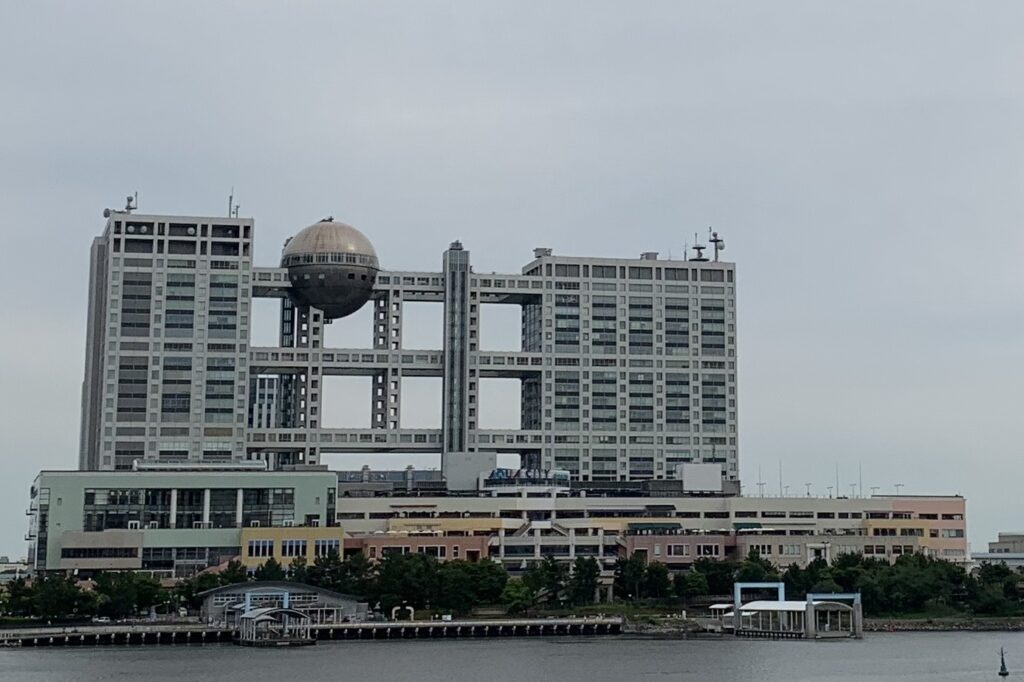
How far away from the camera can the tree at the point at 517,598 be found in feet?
493

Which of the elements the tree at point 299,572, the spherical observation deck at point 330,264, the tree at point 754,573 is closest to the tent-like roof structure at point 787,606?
the tree at point 754,573

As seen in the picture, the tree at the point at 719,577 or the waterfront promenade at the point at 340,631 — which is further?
the tree at the point at 719,577

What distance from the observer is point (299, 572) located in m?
150

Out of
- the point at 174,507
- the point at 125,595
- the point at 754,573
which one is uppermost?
the point at 174,507

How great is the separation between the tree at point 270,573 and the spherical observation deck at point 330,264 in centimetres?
4941

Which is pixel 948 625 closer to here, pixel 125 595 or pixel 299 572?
pixel 299 572

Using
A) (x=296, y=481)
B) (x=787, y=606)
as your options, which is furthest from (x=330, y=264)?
(x=787, y=606)

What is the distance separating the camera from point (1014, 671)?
10700cm

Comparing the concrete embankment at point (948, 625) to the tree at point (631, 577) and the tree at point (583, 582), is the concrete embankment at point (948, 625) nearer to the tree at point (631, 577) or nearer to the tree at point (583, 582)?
the tree at point (631, 577)

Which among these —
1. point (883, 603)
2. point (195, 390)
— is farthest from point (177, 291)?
point (883, 603)

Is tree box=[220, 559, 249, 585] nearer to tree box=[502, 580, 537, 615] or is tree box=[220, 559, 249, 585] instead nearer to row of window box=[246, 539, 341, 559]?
row of window box=[246, 539, 341, 559]

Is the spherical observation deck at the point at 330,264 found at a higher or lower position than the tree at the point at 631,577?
higher

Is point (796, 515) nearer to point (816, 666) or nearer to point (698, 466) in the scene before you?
point (698, 466)

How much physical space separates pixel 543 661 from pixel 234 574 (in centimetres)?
4322
